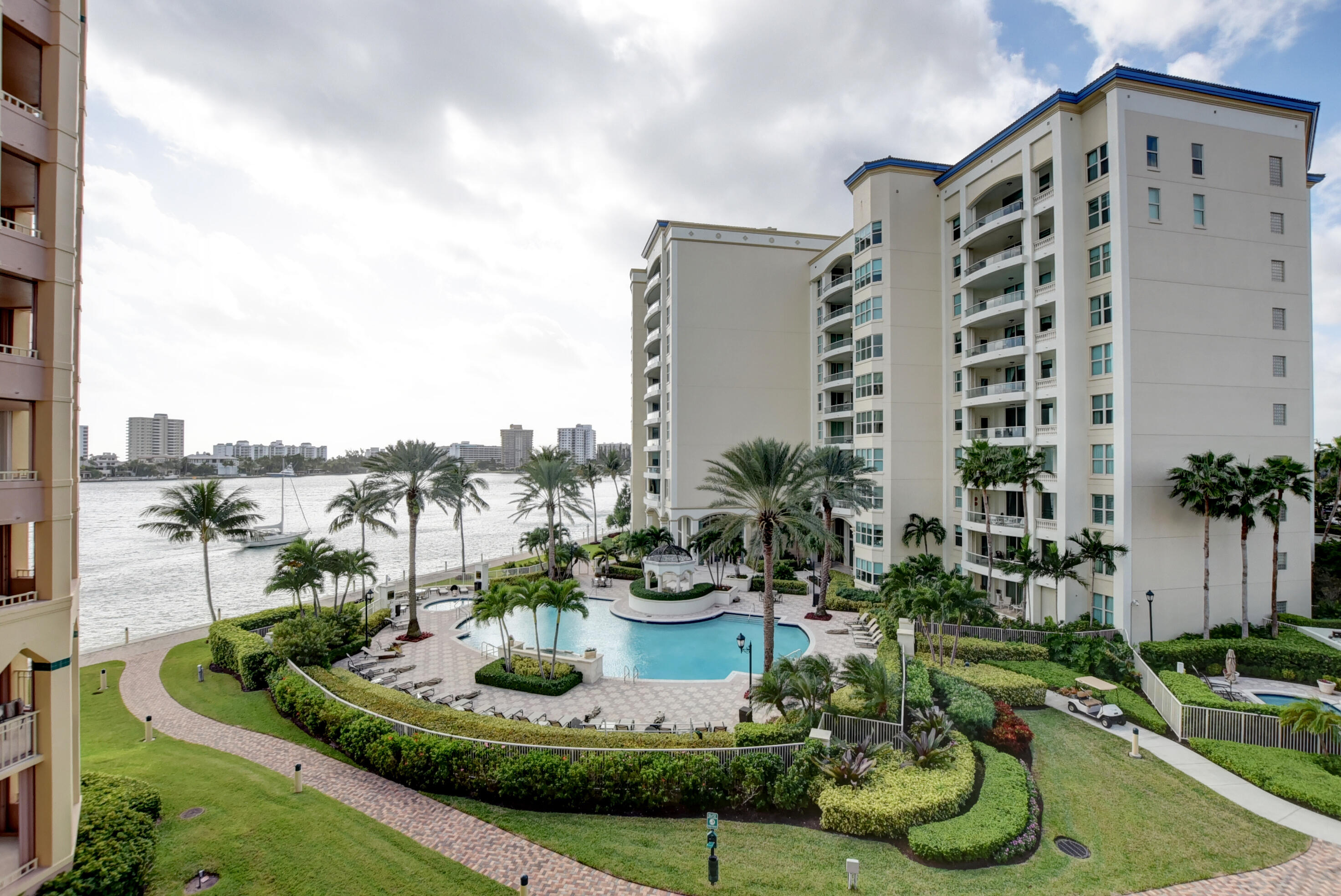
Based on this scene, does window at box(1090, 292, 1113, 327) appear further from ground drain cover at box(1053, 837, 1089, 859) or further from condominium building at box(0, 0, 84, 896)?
condominium building at box(0, 0, 84, 896)

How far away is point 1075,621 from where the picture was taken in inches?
1025

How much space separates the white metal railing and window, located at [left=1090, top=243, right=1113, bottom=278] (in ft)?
118

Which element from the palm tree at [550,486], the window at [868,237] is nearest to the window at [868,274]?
the window at [868,237]

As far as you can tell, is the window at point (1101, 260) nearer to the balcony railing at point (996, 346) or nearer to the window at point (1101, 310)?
the window at point (1101, 310)

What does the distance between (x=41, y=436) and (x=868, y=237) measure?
38349 millimetres

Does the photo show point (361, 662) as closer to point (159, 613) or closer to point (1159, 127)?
point (159, 613)

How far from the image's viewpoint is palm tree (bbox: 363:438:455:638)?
29609 mm

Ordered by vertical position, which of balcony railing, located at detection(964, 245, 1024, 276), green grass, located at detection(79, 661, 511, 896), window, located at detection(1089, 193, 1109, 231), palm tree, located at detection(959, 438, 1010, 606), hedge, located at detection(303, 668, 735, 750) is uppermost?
window, located at detection(1089, 193, 1109, 231)

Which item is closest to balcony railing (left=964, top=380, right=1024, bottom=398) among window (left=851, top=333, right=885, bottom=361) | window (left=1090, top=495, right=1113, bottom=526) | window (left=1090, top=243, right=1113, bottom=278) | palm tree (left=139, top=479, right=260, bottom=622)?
window (left=851, top=333, right=885, bottom=361)

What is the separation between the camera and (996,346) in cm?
3125

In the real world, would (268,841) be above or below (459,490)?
below

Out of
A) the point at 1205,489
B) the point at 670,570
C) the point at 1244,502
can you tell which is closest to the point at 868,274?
the point at 1205,489

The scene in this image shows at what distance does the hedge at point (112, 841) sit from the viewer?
942 centimetres

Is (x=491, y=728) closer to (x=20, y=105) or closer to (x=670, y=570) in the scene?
(x=20, y=105)
